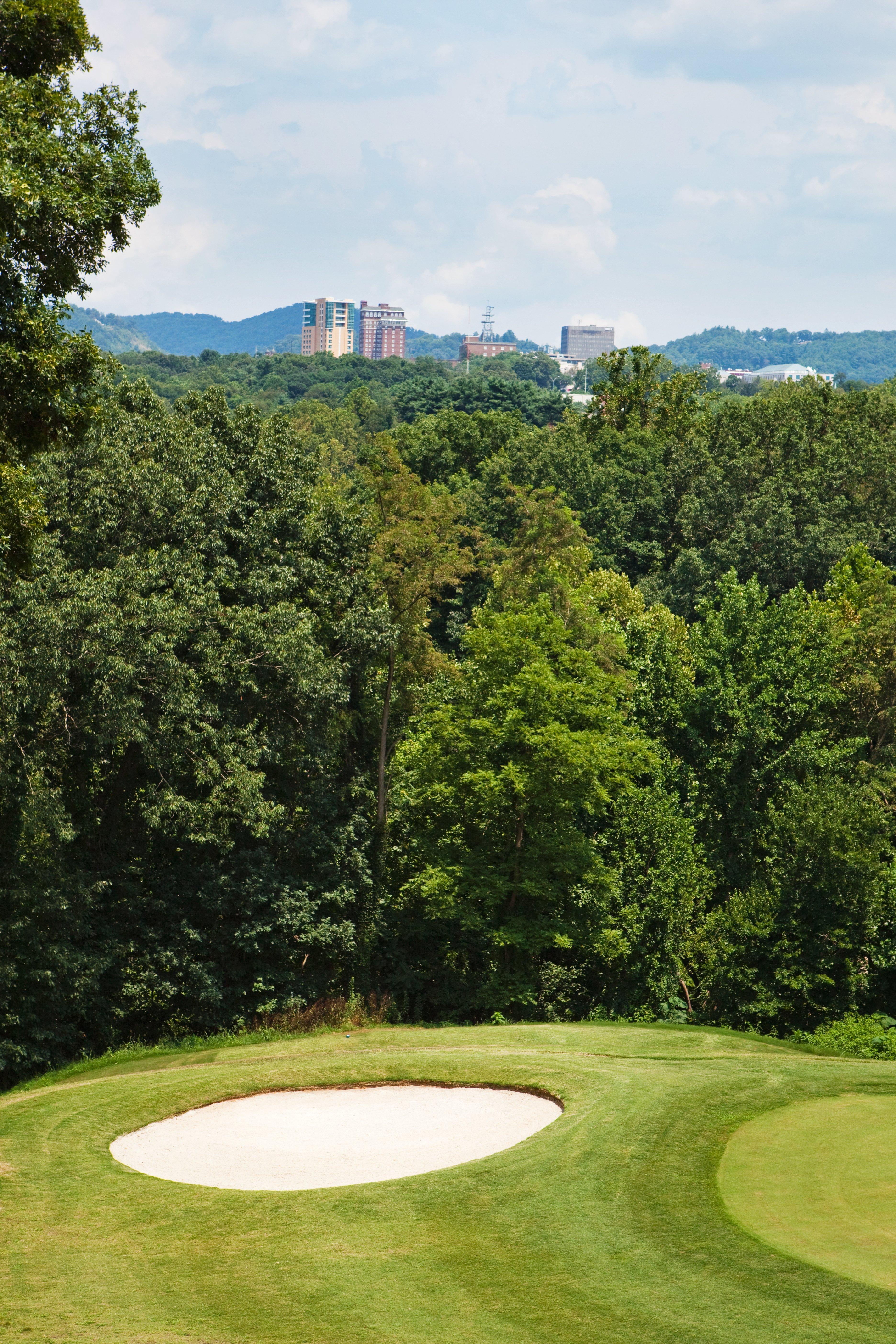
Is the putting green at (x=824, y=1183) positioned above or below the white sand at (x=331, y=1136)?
above

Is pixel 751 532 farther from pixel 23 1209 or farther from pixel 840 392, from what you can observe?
pixel 23 1209

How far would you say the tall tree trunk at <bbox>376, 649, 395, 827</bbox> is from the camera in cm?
3778

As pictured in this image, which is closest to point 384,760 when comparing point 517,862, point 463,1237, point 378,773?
point 378,773

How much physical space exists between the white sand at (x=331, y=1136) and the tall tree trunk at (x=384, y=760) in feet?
52.5

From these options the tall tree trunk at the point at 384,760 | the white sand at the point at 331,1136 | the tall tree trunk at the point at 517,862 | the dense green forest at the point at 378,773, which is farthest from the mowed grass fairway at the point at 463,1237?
the tall tree trunk at the point at 384,760

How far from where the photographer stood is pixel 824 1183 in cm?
1416

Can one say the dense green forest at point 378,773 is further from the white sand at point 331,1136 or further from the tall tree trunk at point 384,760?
the white sand at point 331,1136

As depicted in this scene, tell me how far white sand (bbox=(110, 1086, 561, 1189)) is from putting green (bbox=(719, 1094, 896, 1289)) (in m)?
3.95

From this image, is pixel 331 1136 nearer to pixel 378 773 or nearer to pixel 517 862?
pixel 517 862

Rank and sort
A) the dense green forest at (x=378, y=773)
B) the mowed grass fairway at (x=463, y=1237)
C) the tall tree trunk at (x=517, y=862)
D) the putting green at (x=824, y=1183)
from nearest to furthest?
the mowed grass fairway at (x=463, y=1237), the putting green at (x=824, y=1183), the dense green forest at (x=378, y=773), the tall tree trunk at (x=517, y=862)

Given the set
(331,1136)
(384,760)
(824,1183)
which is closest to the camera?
(824,1183)

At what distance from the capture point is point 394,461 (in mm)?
39625

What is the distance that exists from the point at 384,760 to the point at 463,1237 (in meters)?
24.6

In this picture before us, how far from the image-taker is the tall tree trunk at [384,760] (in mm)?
37781
